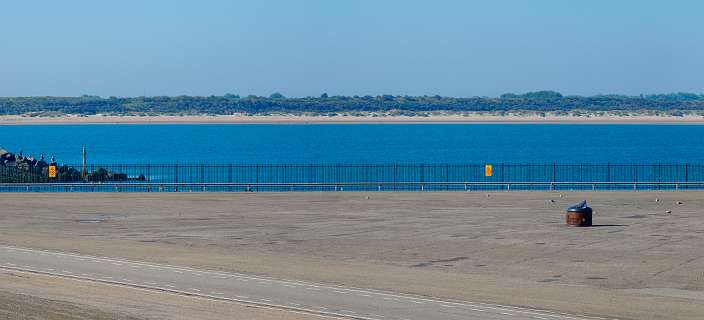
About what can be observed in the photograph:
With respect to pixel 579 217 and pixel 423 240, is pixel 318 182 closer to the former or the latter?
pixel 579 217

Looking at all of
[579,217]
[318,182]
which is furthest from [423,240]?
[318,182]

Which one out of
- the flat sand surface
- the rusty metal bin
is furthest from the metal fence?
the rusty metal bin

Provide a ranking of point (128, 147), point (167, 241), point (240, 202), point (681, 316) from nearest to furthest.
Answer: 1. point (681, 316)
2. point (167, 241)
3. point (240, 202)
4. point (128, 147)

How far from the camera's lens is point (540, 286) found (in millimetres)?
31359

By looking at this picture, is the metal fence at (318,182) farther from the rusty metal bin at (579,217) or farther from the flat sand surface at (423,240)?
the rusty metal bin at (579,217)

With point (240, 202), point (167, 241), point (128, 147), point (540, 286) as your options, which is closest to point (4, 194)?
point (240, 202)

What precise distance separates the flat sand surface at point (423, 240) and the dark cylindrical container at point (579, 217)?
48 centimetres

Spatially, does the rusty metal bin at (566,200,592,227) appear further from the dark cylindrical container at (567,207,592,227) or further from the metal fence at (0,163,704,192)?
the metal fence at (0,163,704,192)

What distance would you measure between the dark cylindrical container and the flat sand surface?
19.0 inches

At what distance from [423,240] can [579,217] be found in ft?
24.3

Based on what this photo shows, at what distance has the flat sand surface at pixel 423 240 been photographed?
3095 cm

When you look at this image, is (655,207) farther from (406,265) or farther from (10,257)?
(10,257)

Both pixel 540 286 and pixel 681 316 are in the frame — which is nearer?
pixel 681 316

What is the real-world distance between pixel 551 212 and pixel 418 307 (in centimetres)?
2788
